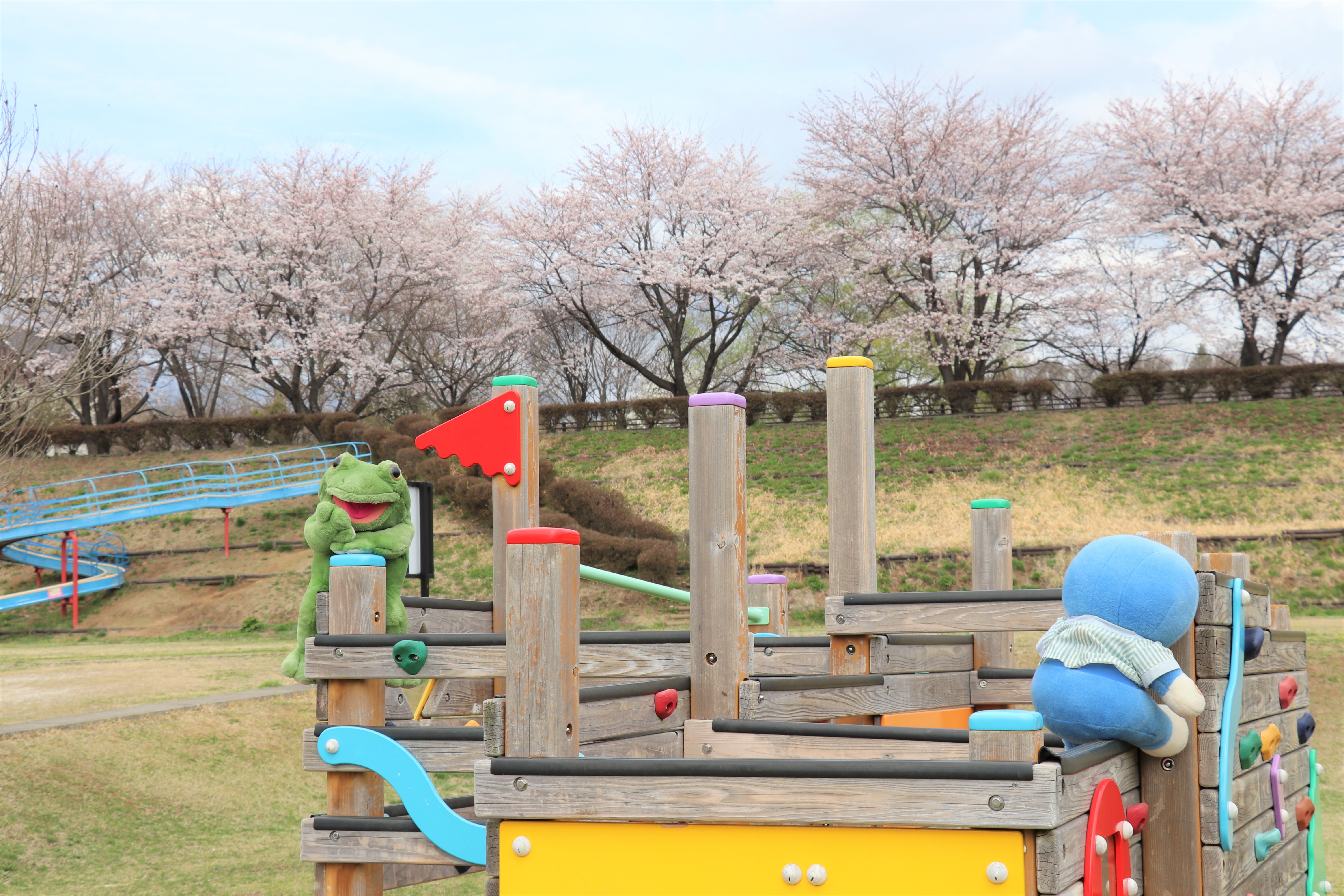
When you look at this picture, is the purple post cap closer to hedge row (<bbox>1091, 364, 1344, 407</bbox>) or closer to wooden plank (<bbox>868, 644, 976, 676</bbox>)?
wooden plank (<bbox>868, 644, 976, 676</bbox>)

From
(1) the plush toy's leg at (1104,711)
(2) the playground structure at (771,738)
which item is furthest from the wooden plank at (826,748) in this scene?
(1) the plush toy's leg at (1104,711)

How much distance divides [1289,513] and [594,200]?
21357 mm

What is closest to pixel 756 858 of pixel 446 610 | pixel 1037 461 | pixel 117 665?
pixel 446 610

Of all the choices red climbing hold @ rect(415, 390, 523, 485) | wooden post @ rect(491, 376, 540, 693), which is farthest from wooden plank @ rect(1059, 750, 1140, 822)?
red climbing hold @ rect(415, 390, 523, 485)

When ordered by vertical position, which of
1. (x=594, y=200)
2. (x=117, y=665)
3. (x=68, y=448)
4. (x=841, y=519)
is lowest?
(x=117, y=665)

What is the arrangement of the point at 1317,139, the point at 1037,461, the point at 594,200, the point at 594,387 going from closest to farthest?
the point at 1037,461 → the point at 1317,139 → the point at 594,200 → the point at 594,387

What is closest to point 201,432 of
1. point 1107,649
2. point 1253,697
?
point 1253,697

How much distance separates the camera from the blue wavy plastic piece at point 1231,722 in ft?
11.2

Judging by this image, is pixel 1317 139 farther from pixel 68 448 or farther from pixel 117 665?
pixel 68 448

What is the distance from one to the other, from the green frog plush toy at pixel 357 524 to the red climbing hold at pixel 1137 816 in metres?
3.69

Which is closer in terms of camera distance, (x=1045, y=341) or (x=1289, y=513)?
(x=1289, y=513)

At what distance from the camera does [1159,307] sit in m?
29.5

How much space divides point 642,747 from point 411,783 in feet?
3.41

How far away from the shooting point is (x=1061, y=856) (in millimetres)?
2588
